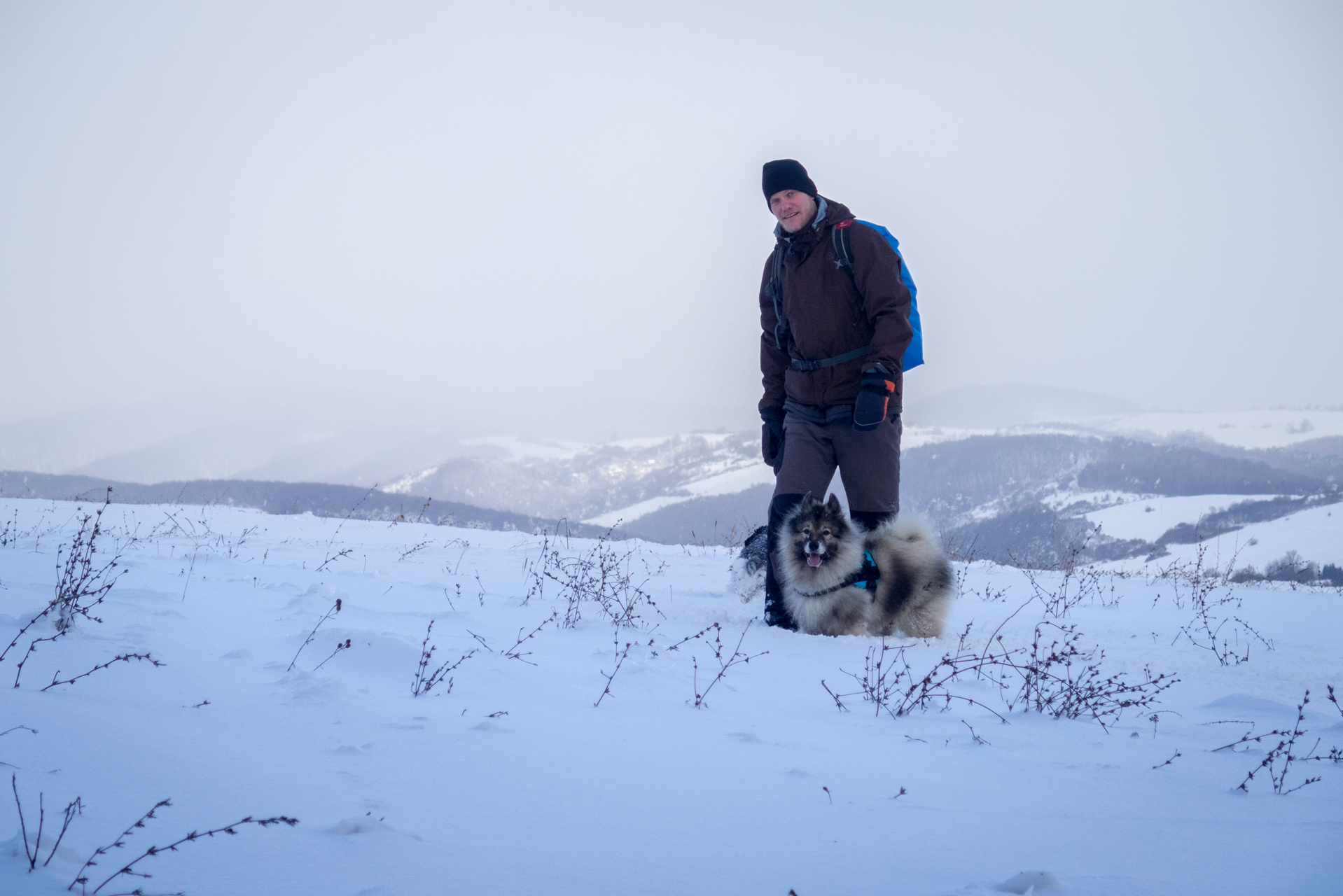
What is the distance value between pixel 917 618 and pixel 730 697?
244 centimetres

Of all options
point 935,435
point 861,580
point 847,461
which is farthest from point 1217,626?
point 935,435

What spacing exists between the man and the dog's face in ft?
0.44

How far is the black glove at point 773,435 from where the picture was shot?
485cm

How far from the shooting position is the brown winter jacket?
408cm

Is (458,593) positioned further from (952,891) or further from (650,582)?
(952,891)

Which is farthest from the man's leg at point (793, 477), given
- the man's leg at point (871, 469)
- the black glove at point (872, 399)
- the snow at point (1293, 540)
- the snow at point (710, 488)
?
the snow at point (710, 488)

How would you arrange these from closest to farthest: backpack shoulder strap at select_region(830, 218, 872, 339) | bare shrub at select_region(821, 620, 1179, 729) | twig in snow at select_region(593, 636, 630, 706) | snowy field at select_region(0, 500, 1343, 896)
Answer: snowy field at select_region(0, 500, 1343, 896)
twig in snow at select_region(593, 636, 630, 706)
bare shrub at select_region(821, 620, 1179, 729)
backpack shoulder strap at select_region(830, 218, 872, 339)

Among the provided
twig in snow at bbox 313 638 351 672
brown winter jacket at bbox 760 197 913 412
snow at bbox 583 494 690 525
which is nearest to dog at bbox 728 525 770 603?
brown winter jacket at bbox 760 197 913 412

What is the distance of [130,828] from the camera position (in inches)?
49.3

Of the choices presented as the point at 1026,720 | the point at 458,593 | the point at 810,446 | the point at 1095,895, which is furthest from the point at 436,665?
the point at 810,446

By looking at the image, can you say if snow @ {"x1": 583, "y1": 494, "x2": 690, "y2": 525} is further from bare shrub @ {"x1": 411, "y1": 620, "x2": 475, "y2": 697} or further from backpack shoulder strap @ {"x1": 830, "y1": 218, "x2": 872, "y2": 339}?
bare shrub @ {"x1": 411, "y1": 620, "x2": 475, "y2": 697}

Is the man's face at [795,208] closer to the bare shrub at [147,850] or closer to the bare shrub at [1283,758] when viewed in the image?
the bare shrub at [1283,758]

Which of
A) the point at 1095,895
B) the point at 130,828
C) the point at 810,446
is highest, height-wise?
the point at 810,446

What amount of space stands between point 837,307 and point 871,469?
3.53ft
